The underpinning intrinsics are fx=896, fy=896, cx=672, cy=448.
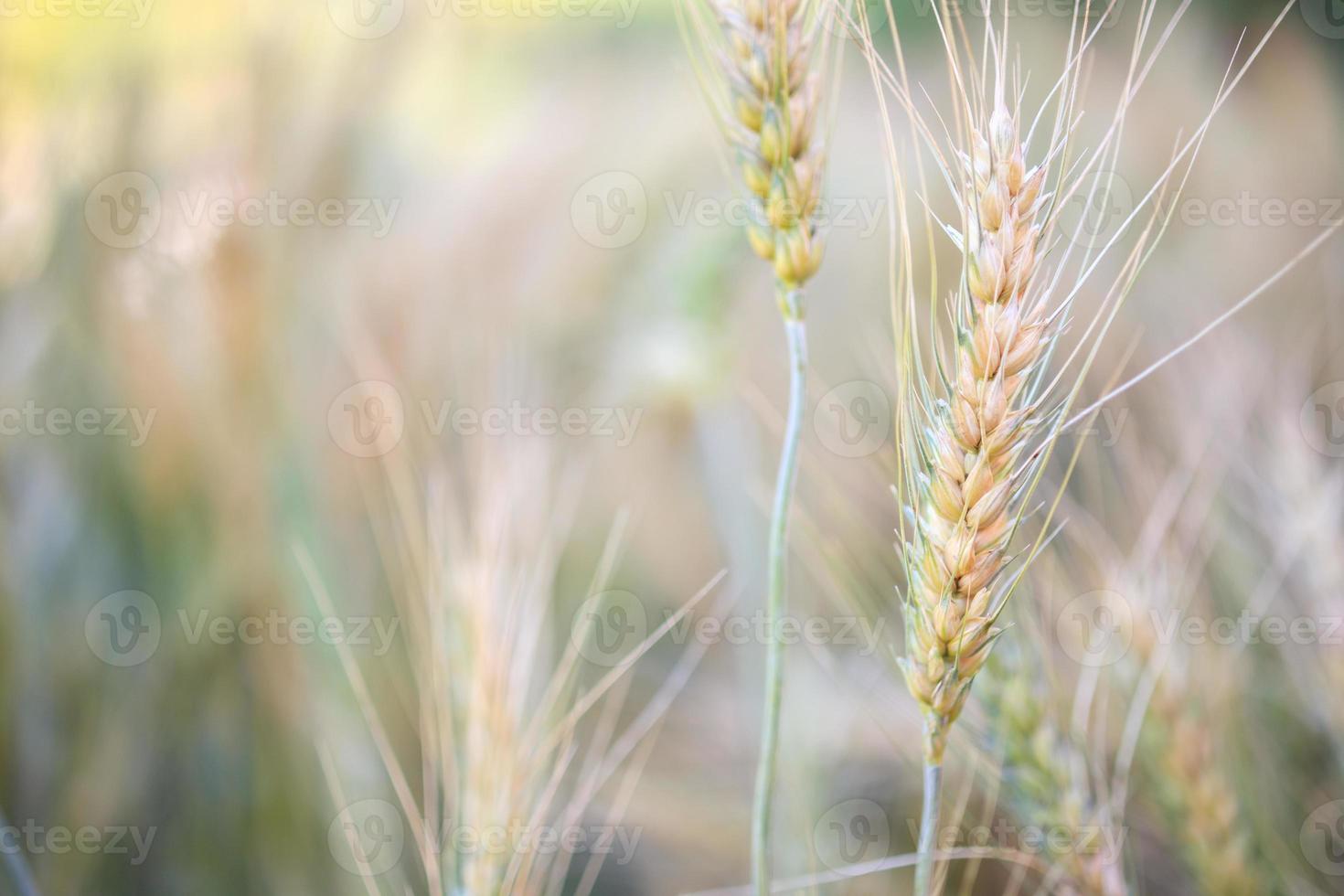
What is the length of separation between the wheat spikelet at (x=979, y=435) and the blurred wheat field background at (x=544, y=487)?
0.19 m

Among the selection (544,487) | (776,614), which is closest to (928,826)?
(776,614)

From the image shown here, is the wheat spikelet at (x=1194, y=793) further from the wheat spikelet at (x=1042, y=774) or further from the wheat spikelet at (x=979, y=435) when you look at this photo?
the wheat spikelet at (x=979, y=435)

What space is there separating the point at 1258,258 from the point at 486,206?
848mm

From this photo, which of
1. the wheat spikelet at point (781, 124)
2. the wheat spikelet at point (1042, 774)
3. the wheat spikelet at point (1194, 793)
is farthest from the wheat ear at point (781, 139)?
the wheat spikelet at point (1194, 793)

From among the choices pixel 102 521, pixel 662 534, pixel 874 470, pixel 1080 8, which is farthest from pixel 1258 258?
pixel 102 521

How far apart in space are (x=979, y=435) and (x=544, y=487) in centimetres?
53

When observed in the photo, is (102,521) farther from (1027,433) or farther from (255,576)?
(1027,433)

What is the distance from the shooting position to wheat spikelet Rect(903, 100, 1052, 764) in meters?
0.31

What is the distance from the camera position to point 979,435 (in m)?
0.32

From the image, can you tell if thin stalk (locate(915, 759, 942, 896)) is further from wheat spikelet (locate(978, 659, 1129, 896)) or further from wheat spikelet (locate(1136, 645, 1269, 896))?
wheat spikelet (locate(1136, 645, 1269, 896))

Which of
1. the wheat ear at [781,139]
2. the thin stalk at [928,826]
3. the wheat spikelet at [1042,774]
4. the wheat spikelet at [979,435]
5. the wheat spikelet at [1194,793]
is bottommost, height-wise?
the wheat spikelet at [1194,793]

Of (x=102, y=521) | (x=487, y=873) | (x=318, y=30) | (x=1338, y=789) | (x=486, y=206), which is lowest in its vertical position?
(x=1338, y=789)

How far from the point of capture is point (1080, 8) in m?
1.04

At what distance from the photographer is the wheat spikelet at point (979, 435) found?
31cm
